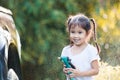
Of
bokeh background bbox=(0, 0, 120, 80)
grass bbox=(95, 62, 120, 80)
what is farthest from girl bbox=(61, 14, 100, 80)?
grass bbox=(95, 62, 120, 80)

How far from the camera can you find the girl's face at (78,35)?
11.7 ft

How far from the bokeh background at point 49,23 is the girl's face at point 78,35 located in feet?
0.34

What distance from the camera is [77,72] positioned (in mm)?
3523

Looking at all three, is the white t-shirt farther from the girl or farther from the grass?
the grass

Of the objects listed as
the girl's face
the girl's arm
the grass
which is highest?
the girl's face

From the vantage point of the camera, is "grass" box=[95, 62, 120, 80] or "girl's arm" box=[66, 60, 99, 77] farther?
"grass" box=[95, 62, 120, 80]

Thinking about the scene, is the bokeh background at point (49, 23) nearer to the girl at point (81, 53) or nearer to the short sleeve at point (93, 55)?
the girl at point (81, 53)

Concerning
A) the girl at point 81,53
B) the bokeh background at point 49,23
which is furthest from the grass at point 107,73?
the girl at point 81,53

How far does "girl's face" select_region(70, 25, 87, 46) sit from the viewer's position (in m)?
3.56

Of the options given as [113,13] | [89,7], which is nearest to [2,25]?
[89,7]

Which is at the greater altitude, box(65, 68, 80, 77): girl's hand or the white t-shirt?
the white t-shirt

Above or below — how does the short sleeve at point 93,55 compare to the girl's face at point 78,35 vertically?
below

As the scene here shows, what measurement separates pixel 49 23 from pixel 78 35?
199 millimetres

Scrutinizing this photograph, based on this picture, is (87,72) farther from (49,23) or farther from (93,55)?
(49,23)
